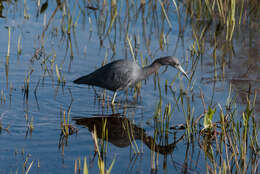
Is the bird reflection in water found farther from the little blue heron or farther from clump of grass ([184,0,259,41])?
clump of grass ([184,0,259,41])

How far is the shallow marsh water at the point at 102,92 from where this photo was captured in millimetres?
3883

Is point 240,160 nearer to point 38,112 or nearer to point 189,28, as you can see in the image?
point 38,112

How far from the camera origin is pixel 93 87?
19.7 ft

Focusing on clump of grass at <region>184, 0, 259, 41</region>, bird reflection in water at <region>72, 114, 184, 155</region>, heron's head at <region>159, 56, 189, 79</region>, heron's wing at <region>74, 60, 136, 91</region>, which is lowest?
bird reflection in water at <region>72, 114, 184, 155</region>

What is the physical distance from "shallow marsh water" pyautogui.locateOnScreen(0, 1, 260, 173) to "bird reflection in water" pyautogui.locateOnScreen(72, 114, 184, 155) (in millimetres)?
10

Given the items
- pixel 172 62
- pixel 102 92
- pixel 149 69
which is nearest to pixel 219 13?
pixel 172 62

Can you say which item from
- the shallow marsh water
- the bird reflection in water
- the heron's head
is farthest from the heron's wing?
the bird reflection in water

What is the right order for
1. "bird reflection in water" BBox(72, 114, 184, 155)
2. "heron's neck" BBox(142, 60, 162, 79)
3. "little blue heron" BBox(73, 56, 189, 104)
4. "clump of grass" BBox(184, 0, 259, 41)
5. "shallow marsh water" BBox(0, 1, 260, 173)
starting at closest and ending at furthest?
"shallow marsh water" BBox(0, 1, 260, 173) → "bird reflection in water" BBox(72, 114, 184, 155) → "little blue heron" BBox(73, 56, 189, 104) → "heron's neck" BBox(142, 60, 162, 79) → "clump of grass" BBox(184, 0, 259, 41)

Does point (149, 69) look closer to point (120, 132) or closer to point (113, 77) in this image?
point (113, 77)

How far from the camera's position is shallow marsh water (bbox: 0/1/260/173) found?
12.7 ft

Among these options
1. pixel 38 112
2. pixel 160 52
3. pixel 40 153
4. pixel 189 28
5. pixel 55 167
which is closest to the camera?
pixel 55 167

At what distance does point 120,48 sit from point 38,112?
240cm

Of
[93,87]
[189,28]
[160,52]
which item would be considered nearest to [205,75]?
[160,52]

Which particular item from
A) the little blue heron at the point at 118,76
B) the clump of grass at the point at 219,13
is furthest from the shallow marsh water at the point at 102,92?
the clump of grass at the point at 219,13
